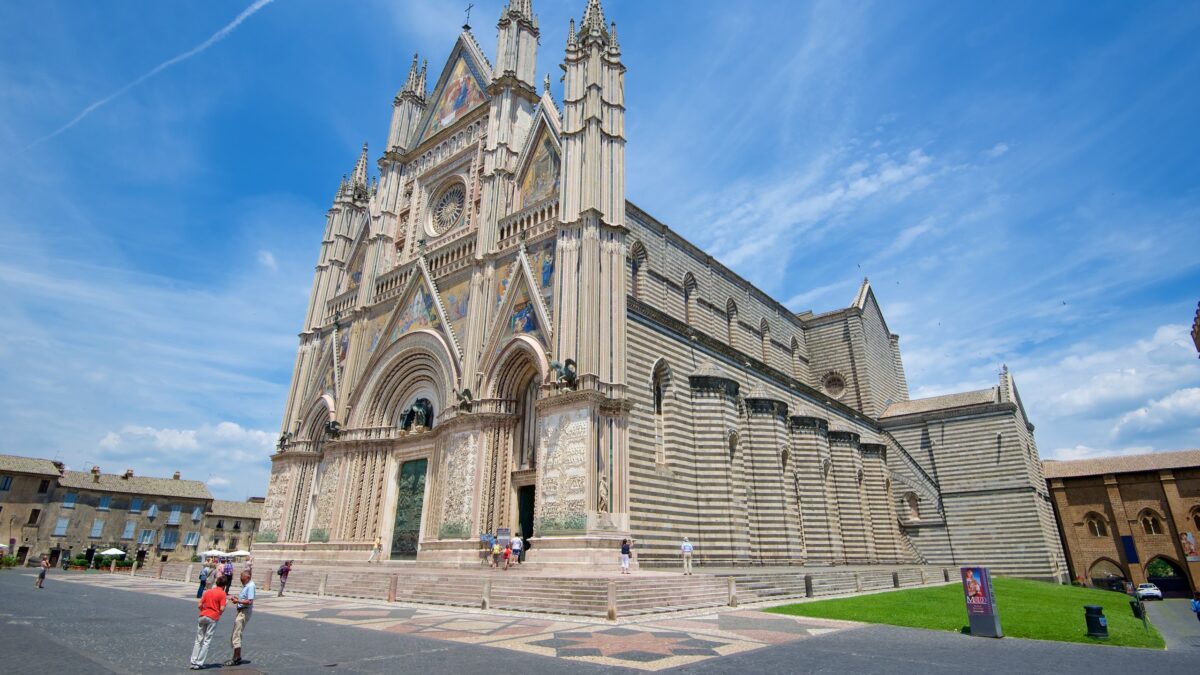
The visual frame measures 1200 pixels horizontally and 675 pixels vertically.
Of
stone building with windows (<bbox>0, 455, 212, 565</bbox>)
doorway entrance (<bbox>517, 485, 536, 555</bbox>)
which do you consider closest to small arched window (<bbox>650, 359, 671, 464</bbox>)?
doorway entrance (<bbox>517, 485, 536, 555</bbox>)

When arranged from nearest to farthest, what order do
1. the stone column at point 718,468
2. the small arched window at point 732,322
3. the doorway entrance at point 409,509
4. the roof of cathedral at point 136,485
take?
1. the stone column at point 718,468
2. the doorway entrance at point 409,509
3. the small arched window at point 732,322
4. the roof of cathedral at point 136,485

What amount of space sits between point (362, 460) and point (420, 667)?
21738 millimetres

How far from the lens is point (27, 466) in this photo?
142ft

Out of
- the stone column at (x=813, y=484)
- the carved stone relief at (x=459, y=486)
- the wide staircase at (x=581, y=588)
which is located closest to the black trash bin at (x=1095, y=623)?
the wide staircase at (x=581, y=588)

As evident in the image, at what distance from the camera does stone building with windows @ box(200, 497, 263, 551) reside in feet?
173

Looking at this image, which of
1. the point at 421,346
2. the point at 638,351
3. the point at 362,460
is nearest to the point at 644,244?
the point at 638,351

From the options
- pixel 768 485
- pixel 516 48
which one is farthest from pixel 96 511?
pixel 768 485

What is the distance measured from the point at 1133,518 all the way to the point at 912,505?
14175 millimetres

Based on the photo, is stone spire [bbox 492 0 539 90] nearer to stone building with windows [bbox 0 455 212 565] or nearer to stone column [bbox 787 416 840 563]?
stone column [bbox 787 416 840 563]

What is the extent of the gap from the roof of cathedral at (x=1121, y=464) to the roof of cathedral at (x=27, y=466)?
67221 millimetres

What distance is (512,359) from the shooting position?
72.2 ft

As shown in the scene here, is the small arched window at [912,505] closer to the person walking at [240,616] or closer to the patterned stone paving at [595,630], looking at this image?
the patterned stone paving at [595,630]

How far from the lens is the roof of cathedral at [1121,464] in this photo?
36.4m

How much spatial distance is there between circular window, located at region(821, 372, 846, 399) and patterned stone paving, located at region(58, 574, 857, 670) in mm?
29544
